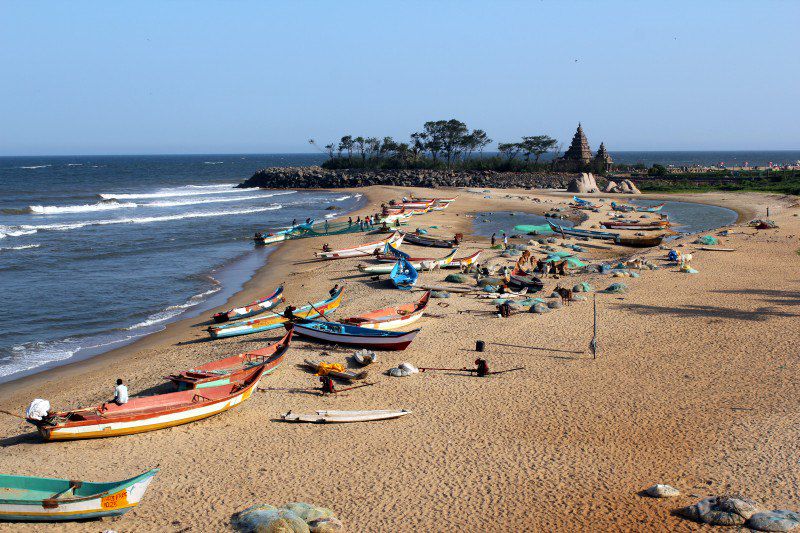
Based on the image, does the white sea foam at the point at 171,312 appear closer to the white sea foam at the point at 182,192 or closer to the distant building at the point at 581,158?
the white sea foam at the point at 182,192

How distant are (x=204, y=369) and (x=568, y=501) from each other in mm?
9900

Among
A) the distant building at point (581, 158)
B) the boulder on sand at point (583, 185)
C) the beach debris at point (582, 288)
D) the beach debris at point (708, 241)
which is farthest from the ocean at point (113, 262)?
the distant building at point (581, 158)

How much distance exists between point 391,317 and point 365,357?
10.3 feet

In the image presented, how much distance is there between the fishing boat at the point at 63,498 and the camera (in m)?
10.5

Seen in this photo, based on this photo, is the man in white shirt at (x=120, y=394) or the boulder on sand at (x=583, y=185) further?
the boulder on sand at (x=583, y=185)

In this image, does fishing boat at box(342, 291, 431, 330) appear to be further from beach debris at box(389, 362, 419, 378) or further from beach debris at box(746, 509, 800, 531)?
beach debris at box(746, 509, 800, 531)

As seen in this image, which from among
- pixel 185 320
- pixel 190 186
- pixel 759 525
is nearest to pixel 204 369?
pixel 185 320

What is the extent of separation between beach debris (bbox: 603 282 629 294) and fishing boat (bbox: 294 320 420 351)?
398 inches

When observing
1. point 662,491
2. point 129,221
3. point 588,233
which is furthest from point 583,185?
point 662,491

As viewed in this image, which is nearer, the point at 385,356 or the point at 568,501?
the point at 568,501

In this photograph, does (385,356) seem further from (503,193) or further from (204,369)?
(503,193)

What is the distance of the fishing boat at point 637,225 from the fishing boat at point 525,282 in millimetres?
21645

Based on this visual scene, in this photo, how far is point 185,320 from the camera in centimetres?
2362

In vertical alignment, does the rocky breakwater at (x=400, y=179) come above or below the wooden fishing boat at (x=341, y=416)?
above
